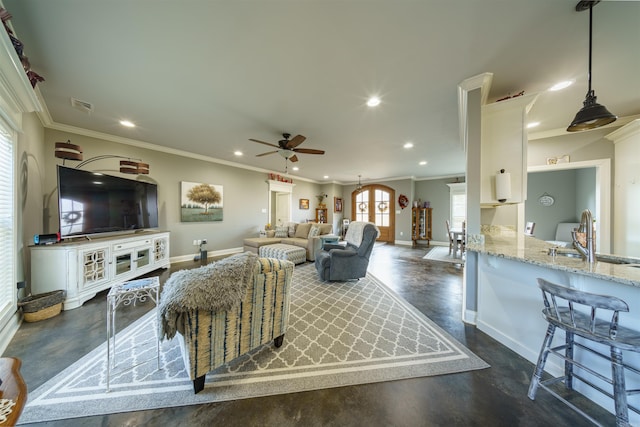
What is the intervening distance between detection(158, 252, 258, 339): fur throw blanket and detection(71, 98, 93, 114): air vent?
9.73 ft

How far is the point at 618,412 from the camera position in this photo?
1.08 m

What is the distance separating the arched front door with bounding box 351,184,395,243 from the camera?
26.3 feet

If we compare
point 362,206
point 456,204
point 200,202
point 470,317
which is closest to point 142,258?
point 200,202

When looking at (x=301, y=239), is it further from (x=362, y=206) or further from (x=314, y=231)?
(x=362, y=206)

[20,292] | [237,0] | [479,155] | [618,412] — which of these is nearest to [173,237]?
[20,292]

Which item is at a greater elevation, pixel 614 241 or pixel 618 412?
pixel 614 241

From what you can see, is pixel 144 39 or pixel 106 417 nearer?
pixel 106 417

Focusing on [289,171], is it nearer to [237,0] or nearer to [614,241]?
[237,0]

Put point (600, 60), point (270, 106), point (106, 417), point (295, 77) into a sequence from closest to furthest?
point (106, 417)
point (600, 60)
point (295, 77)
point (270, 106)

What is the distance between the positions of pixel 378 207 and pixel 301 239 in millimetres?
4338

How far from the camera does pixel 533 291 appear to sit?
171 centimetres

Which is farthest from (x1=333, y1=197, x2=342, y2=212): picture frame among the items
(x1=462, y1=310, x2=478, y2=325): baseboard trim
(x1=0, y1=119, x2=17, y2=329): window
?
(x1=0, y1=119, x2=17, y2=329): window

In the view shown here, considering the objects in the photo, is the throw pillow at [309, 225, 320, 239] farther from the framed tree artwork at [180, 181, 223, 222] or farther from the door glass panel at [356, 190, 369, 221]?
the door glass panel at [356, 190, 369, 221]

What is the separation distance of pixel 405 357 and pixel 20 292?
4.17 meters
